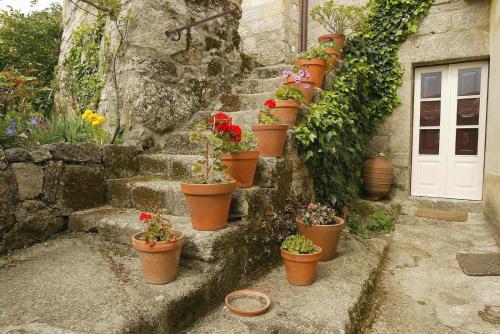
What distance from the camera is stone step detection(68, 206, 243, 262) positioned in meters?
1.93

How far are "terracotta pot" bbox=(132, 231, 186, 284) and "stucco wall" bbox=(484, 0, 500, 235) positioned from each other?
3.31 metres

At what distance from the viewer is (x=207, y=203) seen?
1.96 meters

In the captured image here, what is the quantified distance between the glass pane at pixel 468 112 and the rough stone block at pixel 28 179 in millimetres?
4719

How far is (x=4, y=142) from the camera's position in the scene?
2307mm

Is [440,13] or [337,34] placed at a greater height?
[440,13]

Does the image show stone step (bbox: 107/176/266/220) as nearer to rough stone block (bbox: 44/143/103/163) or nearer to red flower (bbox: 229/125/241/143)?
rough stone block (bbox: 44/143/103/163)

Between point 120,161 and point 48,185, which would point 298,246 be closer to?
point 120,161

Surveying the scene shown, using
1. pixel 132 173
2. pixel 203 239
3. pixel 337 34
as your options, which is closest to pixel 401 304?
pixel 203 239

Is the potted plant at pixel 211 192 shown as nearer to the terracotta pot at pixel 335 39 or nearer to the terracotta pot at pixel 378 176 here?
the terracotta pot at pixel 335 39

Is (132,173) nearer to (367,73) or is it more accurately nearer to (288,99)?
(288,99)

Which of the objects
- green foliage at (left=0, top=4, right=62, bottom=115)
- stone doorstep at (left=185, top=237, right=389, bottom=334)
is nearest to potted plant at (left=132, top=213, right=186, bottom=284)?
A: stone doorstep at (left=185, top=237, right=389, bottom=334)

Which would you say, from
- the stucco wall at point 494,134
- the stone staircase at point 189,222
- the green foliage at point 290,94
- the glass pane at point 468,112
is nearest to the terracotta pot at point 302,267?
the stone staircase at point 189,222

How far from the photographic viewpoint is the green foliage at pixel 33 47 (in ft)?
13.6

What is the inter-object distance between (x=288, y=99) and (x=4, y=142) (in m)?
2.15
